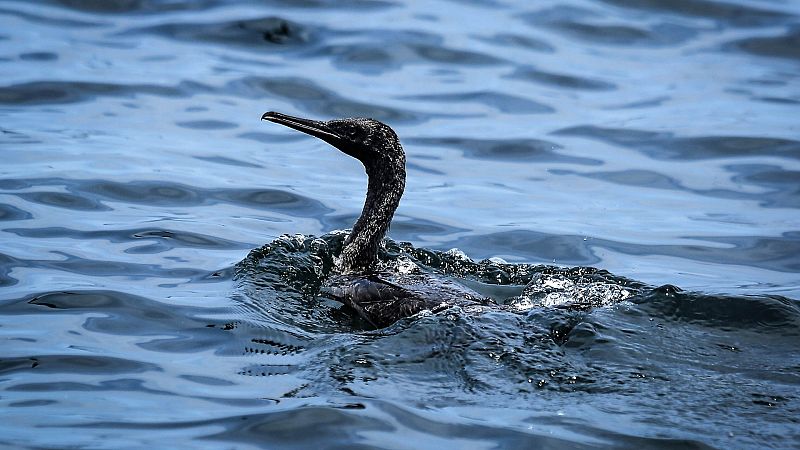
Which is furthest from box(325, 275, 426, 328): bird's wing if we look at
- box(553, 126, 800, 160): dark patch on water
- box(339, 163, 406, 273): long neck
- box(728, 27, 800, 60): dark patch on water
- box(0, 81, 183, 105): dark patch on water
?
box(728, 27, 800, 60): dark patch on water

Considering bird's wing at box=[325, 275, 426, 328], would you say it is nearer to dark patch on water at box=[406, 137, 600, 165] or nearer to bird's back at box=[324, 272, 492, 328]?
bird's back at box=[324, 272, 492, 328]

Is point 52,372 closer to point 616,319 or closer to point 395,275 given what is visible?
point 395,275

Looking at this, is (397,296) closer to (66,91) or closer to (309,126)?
(309,126)

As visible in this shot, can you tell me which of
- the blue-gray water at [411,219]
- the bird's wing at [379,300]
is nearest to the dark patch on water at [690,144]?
the blue-gray water at [411,219]

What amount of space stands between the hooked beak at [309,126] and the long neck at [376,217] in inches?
15.8

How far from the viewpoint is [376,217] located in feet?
30.3

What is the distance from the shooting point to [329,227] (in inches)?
415

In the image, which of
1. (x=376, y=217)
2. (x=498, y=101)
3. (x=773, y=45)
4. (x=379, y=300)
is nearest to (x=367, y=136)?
(x=376, y=217)

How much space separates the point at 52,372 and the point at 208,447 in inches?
55.3

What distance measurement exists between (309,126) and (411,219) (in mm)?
2068

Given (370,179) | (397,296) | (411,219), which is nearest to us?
(397,296)

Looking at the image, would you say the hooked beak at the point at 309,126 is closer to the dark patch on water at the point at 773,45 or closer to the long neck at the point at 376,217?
the long neck at the point at 376,217

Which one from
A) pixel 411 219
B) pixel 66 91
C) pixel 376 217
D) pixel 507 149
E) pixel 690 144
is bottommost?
pixel 376 217

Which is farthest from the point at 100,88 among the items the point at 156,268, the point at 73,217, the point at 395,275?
the point at 395,275
